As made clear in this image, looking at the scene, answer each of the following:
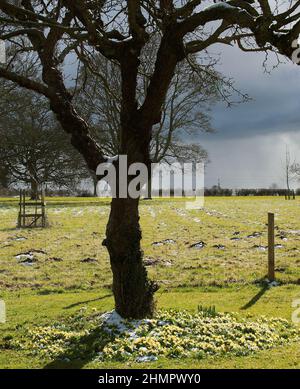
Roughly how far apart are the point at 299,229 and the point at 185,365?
15399 millimetres

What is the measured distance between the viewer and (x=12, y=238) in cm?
1948

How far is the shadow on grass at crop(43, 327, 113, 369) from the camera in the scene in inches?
252

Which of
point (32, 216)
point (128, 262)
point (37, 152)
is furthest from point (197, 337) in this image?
point (37, 152)

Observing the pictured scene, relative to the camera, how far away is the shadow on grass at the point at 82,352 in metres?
6.39

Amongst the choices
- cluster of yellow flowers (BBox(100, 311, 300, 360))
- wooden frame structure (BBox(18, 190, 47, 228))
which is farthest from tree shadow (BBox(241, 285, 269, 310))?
wooden frame structure (BBox(18, 190, 47, 228))

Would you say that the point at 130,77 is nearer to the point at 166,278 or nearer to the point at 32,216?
the point at 166,278

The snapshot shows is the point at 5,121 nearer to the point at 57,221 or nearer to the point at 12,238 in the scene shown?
the point at 57,221

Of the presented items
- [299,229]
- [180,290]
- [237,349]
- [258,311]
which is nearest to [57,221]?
[299,229]

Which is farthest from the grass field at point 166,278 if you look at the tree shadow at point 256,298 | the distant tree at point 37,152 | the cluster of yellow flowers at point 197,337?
the distant tree at point 37,152

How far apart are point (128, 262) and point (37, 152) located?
37.1m

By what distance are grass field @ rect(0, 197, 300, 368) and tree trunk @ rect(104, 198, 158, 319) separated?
1.23 metres

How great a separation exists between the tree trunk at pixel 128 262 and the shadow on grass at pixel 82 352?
2.20 ft

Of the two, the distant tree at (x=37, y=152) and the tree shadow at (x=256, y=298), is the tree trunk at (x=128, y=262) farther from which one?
the distant tree at (x=37, y=152)

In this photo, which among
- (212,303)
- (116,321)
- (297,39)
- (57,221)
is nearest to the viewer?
(297,39)
